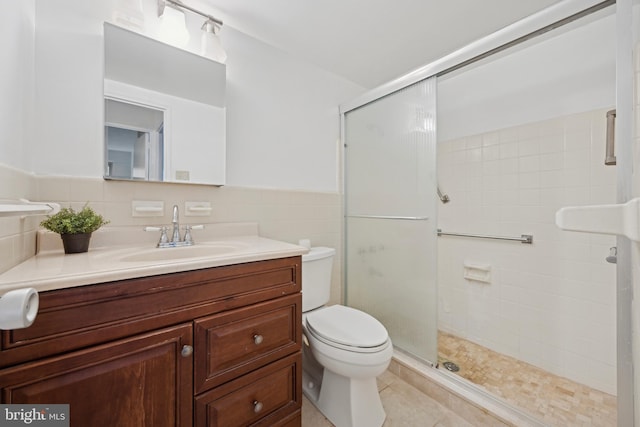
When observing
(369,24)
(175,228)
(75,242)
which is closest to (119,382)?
(75,242)

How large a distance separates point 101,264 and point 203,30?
4.29 ft

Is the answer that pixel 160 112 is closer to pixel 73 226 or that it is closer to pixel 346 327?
pixel 73 226

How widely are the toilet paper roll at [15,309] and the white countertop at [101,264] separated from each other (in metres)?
0.30

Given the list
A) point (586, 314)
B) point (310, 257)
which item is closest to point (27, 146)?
point (310, 257)

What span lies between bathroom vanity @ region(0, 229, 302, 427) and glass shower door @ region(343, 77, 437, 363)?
0.85 metres

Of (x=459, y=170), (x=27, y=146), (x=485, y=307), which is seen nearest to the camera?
(x=27, y=146)

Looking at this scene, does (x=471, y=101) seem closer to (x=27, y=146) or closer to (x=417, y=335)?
(x=417, y=335)

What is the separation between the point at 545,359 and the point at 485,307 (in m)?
0.41

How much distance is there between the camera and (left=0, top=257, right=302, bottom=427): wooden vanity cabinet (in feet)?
2.15

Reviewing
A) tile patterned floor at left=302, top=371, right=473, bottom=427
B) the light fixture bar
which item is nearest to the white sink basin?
tile patterned floor at left=302, top=371, right=473, bottom=427

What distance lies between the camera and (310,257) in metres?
1.52

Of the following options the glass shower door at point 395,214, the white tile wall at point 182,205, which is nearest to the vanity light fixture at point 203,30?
the white tile wall at point 182,205

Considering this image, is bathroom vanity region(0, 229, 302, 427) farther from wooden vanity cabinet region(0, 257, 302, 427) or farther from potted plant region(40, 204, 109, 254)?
potted plant region(40, 204, 109, 254)

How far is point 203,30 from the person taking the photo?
1.42 metres
